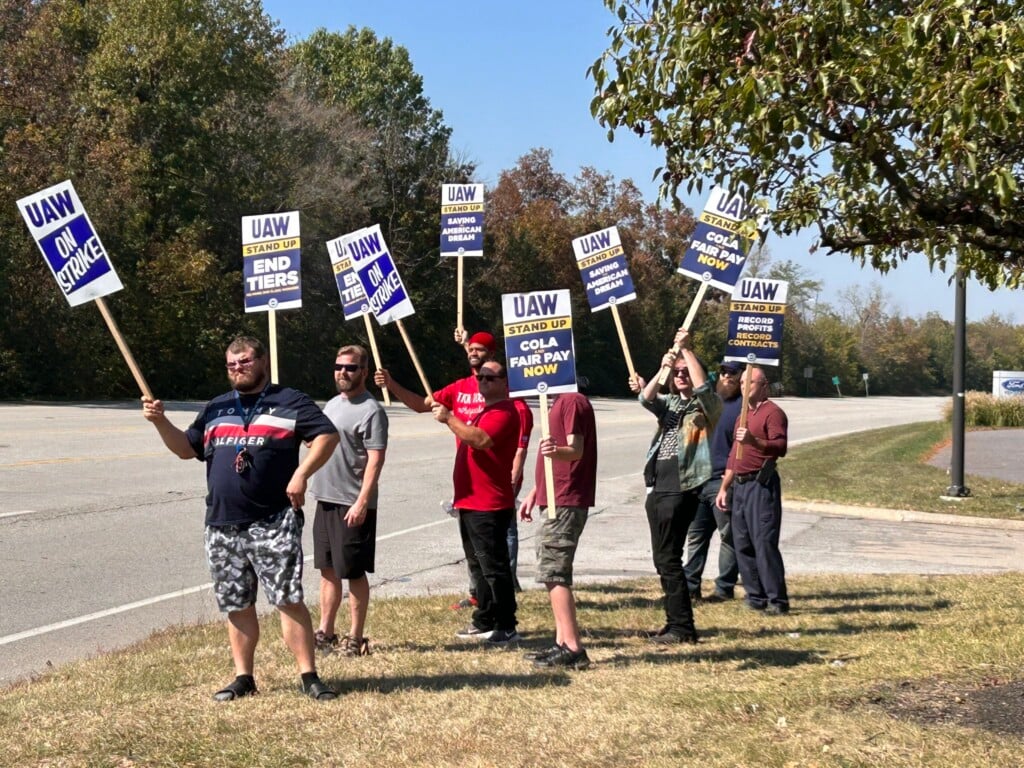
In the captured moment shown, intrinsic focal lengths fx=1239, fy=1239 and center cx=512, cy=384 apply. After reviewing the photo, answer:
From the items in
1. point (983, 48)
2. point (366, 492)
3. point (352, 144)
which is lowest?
point (366, 492)

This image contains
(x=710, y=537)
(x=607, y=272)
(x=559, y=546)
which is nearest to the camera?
(x=559, y=546)

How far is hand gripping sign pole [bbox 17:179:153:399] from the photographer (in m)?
6.79

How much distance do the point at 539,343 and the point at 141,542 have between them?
6120 millimetres

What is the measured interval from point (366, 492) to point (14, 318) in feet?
110

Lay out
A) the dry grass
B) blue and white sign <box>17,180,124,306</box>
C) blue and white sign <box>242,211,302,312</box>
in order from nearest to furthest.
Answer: the dry grass, blue and white sign <box>17,180,124,306</box>, blue and white sign <box>242,211,302,312</box>

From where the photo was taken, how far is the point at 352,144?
50.8 meters

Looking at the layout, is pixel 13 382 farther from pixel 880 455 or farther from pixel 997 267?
pixel 997 267

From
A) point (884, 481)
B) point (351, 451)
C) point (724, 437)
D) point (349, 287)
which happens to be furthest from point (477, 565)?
point (884, 481)

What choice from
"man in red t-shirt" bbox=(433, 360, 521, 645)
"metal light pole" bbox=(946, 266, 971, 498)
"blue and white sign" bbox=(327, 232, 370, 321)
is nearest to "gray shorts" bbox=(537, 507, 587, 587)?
"man in red t-shirt" bbox=(433, 360, 521, 645)

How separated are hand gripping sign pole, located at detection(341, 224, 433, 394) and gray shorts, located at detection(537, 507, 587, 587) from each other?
7.90 feet

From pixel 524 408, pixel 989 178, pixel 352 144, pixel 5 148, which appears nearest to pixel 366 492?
pixel 524 408

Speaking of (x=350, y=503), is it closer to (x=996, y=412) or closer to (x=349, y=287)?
(x=349, y=287)

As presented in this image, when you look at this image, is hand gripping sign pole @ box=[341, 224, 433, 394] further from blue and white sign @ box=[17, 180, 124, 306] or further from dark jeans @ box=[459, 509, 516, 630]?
blue and white sign @ box=[17, 180, 124, 306]

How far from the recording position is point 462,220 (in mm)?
10945
